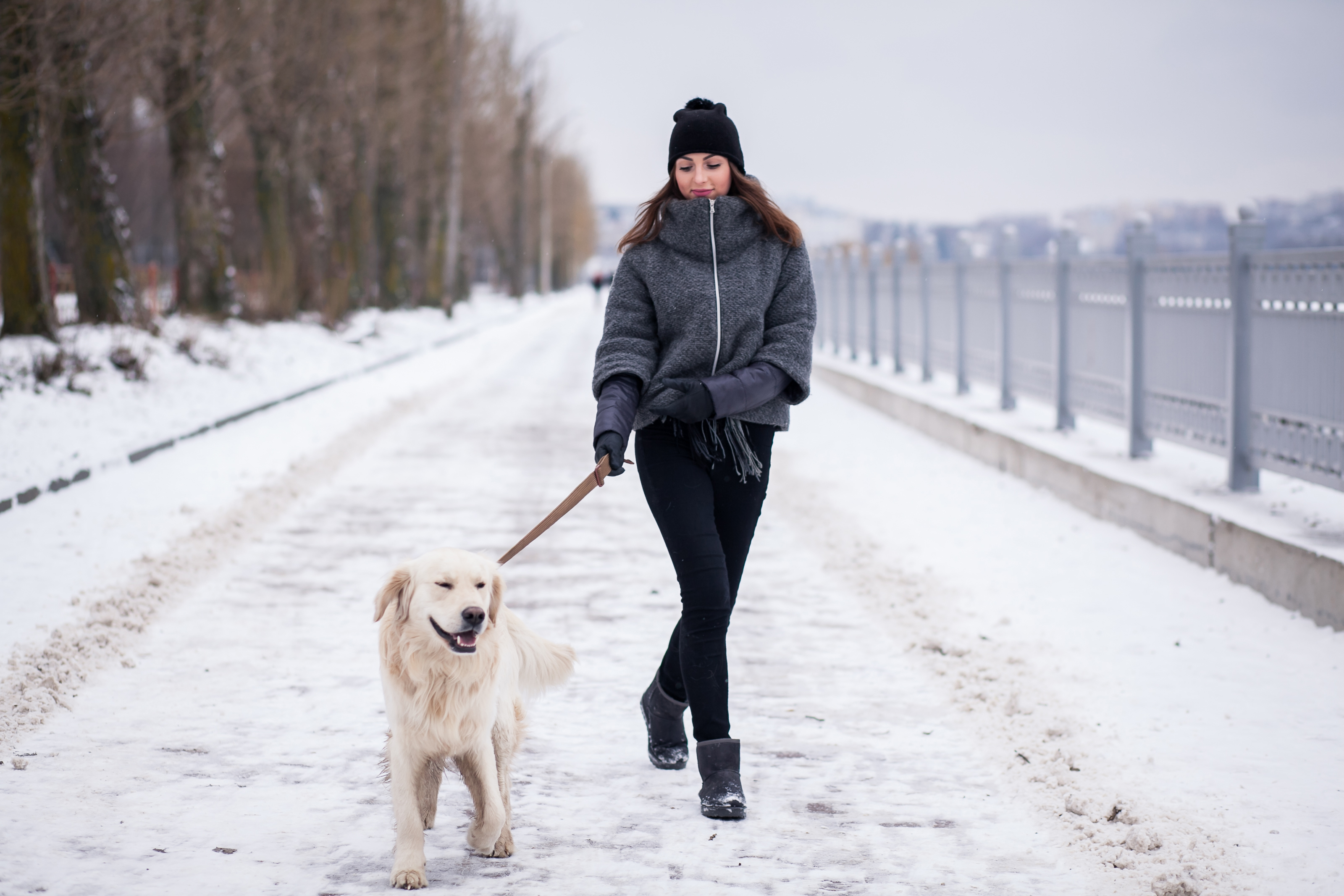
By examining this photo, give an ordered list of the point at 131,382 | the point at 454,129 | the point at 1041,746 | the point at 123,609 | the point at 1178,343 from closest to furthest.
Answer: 1. the point at 1041,746
2. the point at 123,609
3. the point at 1178,343
4. the point at 131,382
5. the point at 454,129

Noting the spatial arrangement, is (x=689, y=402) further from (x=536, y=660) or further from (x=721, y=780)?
(x=721, y=780)

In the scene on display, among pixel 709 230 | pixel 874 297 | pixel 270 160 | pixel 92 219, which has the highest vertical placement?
pixel 270 160

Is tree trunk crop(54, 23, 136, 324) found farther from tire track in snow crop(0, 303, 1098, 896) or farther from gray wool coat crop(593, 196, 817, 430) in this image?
gray wool coat crop(593, 196, 817, 430)

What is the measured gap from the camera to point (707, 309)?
4504 mm

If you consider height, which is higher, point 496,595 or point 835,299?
Answer: point 835,299

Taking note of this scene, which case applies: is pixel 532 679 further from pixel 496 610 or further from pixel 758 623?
pixel 758 623

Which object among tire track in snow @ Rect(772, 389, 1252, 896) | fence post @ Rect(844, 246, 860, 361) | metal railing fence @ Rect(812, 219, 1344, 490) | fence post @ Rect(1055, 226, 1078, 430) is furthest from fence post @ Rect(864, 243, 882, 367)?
tire track in snow @ Rect(772, 389, 1252, 896)

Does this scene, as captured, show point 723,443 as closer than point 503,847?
No

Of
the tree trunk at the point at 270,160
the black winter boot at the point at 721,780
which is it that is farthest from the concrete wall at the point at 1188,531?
the tree trunk at the point at 270,160

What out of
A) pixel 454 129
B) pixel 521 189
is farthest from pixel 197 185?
pixel 521 189

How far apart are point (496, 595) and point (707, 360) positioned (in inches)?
40.1

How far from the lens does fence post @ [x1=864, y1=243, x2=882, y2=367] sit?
24.4 meters

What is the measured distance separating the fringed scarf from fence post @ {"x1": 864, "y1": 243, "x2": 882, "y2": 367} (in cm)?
1993

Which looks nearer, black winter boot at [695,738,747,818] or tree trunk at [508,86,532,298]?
black winter boot at [695,738,747,818]
